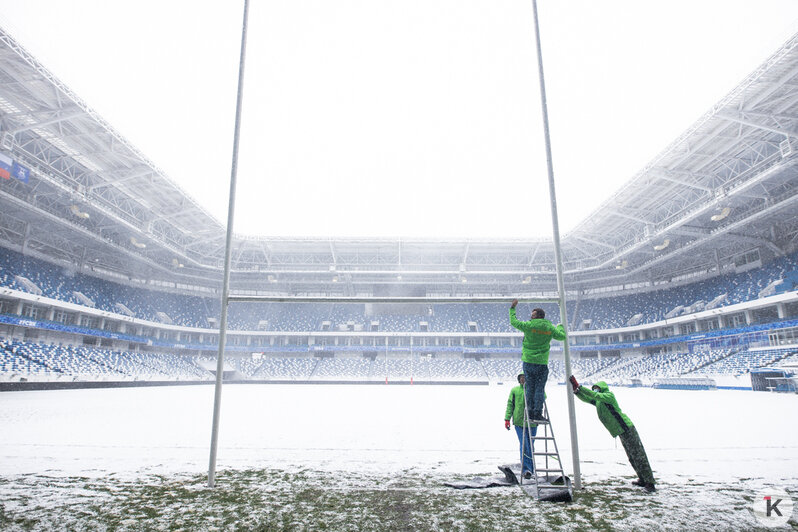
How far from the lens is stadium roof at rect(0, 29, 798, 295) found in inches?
857

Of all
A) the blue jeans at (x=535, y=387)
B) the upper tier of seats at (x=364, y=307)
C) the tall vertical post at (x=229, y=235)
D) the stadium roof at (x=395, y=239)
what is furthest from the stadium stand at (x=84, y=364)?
the blue jeans at (x=535, y=387)

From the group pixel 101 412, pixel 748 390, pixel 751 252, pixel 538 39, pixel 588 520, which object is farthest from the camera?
pixel 751 252

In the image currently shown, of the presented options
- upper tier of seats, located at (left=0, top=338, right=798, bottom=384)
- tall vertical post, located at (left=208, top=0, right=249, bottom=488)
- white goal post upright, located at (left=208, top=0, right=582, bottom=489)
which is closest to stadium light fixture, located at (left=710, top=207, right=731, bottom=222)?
upper tier of seats, located at (left=0, top=338, right=798, bottom=384)

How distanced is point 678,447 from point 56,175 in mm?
35914

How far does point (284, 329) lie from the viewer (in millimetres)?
49594

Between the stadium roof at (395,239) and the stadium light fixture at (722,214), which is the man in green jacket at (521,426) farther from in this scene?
the stadium light fixture at (722,214)

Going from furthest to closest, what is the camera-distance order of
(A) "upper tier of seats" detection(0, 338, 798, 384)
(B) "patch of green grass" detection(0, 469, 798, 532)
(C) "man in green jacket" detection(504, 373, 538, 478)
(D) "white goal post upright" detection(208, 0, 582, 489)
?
(A) "upper tier of seats" detection(0, 338, 798, 384) → (C) "man in green jacket" detection(504, 373, 538, 478) → (D) "white goal post upright" detection(208, 0, 582, 489) → (B) "patch of green grass" detection(0, 469, 798, 532)

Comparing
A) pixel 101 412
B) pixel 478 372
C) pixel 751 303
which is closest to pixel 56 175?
pixel 101 412

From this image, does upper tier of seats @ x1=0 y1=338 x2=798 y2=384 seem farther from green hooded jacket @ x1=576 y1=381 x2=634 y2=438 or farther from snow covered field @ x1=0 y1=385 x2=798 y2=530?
green hooded jacket @ x1=576 y1=381 x2=634 y2=438

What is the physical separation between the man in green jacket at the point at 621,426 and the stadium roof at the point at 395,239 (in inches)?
925

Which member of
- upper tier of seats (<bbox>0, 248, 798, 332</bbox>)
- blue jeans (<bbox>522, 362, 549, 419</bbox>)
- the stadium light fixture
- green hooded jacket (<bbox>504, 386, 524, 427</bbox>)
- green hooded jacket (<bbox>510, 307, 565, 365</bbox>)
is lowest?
green hooded jacket (<bbox>504, 386, 524, 427</bbox>)

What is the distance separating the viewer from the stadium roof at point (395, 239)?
71.4 ft

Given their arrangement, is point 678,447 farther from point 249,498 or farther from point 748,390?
point 748,390

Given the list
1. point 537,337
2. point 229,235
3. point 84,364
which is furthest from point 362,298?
point 84,364
